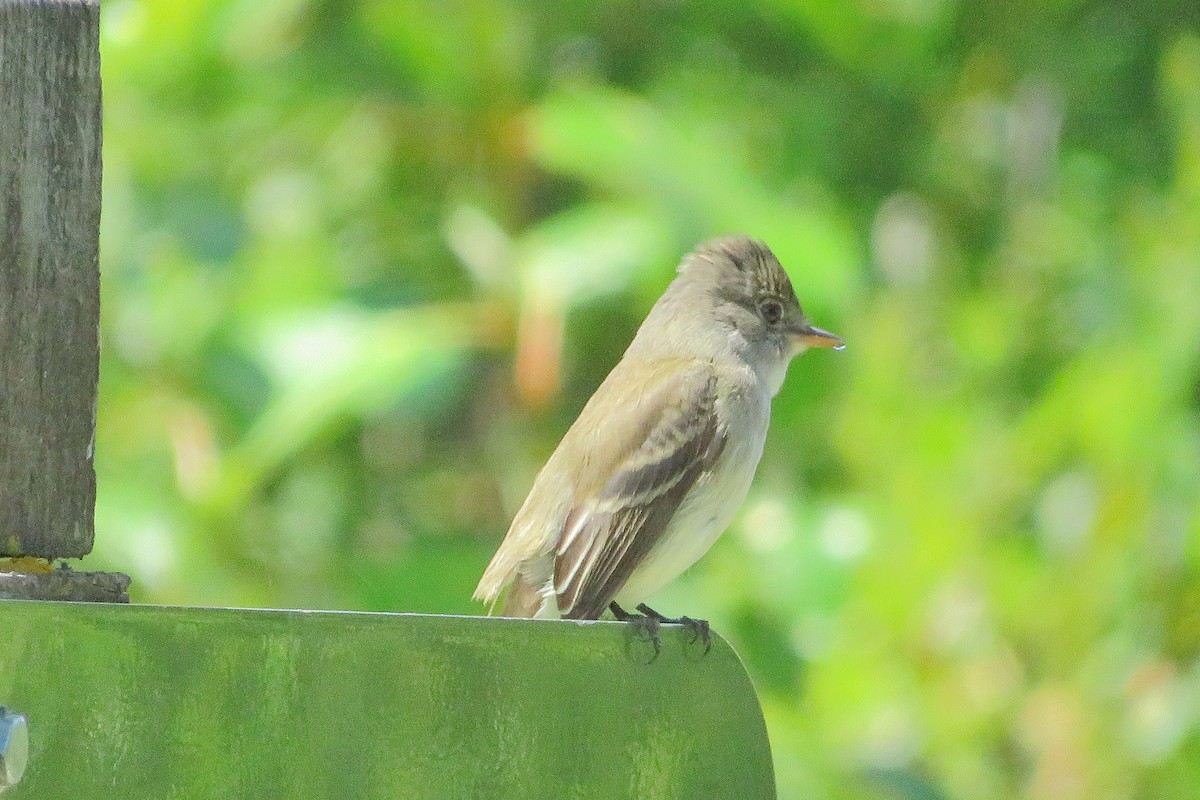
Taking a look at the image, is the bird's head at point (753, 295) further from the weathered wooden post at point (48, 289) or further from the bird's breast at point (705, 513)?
the weathered wooden post at point (48, 289)

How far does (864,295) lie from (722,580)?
0.80m

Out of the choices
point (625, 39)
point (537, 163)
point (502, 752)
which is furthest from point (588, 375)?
point (502, 752)

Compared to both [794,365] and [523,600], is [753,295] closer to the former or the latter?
[794,365]

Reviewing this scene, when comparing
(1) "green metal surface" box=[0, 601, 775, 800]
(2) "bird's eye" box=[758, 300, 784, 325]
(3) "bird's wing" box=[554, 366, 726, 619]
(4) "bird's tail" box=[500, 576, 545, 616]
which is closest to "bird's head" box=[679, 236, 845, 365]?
(2) "bird's eye" box=[758, 300, 784, 325]

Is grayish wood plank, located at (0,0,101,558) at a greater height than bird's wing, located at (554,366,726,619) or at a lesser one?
greater

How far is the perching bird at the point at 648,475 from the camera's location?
324 cm

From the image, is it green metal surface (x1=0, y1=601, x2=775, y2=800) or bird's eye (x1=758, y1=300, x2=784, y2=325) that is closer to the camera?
green metal surface (x1=0, y1=601, x2=775, y2=800)

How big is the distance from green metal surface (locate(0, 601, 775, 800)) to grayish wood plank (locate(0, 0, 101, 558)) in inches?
12.5

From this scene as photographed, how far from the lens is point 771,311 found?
3.87 m

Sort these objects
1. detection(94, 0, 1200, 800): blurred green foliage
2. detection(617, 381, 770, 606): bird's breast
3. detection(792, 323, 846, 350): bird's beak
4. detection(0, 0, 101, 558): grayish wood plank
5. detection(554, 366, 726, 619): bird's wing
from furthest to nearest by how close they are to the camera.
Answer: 1. detection(94, 0, 1200, 800): blurred green foliage
2. detection(792, 323, 846, 350): bird's beak
3. detection(617, 381, 770, 606): bird's breast
4. detection(554, 366, 726, 619): bird's wing
5. detection(0, 0, 101, 558): grayish wood plank

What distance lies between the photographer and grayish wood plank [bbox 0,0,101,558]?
5.79 ft

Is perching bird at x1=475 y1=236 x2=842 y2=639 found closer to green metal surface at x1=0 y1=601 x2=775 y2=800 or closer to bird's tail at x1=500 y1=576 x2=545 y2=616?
bird's tail at x1=500 y1=576 x2=545 y2=616

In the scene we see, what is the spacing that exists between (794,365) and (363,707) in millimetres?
2645

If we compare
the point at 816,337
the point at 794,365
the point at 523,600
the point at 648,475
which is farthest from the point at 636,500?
the point at 794,365
